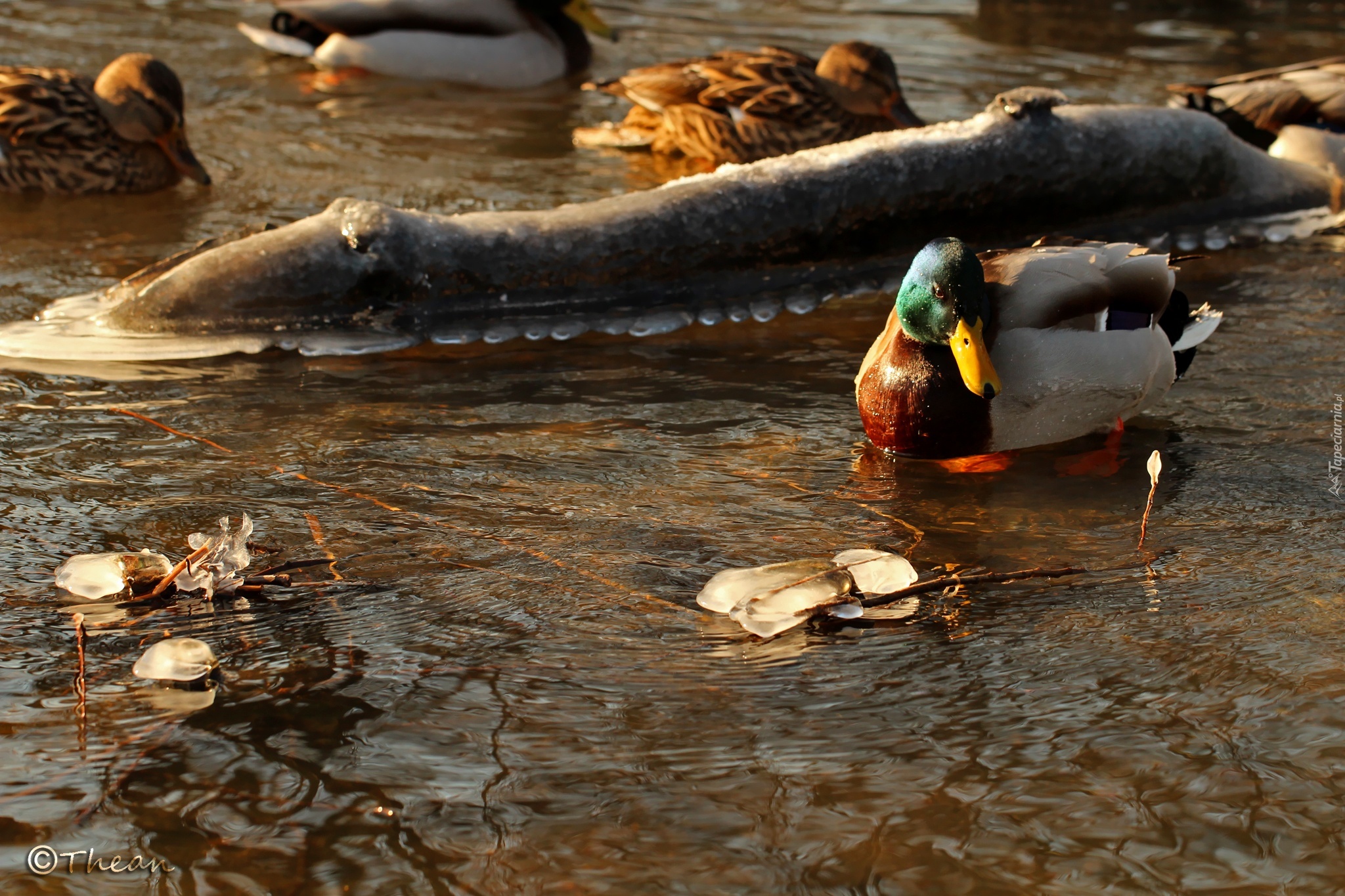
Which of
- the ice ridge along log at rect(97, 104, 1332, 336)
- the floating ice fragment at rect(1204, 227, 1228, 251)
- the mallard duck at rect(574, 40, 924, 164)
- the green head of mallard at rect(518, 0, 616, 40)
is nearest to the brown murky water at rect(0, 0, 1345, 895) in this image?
the ice ridge along log at rect(97, 104, 1332, 336)

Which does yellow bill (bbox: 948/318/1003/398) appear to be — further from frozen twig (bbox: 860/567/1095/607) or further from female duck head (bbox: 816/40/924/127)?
Result: female duck head (bbox: 816/40/924/127)

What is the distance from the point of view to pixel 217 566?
2.79 metres

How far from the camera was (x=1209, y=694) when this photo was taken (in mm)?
2576

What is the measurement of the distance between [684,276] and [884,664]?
270 centimetres

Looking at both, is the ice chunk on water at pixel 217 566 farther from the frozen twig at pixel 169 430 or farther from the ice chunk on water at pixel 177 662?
the frozen twig at pixel 169 430

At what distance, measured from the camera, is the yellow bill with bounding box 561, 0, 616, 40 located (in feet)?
29.4

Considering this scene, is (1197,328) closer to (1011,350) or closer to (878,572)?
(1011,350)

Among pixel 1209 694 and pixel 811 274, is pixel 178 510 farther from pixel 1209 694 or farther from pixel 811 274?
pixel 811 274

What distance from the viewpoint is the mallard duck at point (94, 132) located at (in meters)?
6.23

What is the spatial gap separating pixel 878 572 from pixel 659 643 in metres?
0.52

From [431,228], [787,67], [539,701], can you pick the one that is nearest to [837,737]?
[539,701]

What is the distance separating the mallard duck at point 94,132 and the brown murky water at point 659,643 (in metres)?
1.24

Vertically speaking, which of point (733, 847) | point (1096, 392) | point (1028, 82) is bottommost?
point (733, 847)

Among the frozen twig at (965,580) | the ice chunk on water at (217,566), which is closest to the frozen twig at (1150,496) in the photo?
the frozen twig at (965,580)
